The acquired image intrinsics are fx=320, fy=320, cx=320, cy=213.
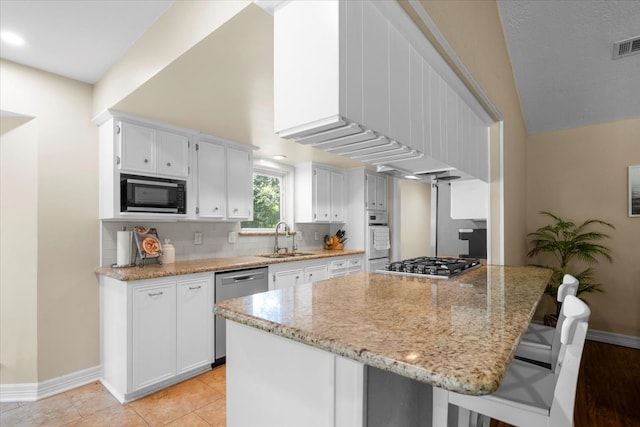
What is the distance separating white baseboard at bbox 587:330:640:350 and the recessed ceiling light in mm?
6086

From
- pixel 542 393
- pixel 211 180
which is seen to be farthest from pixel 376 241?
pixel 542 393

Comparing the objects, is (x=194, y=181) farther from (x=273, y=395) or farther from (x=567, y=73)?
(x=567, y=73)

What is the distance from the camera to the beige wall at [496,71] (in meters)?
1.99

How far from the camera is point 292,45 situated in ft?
4.27

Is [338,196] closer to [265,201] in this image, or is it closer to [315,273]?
[265,201]

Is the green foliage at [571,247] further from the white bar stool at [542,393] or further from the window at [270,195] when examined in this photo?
the window at [270,195]

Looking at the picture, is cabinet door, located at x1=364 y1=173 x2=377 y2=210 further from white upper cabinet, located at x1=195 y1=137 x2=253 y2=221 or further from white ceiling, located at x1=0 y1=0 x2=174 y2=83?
white ceiling, located at x1=0 y1=0 x2=174 y2=83

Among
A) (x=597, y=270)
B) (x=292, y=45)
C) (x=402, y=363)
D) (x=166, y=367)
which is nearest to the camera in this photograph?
(x=402, y=363)

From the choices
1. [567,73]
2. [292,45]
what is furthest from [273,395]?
[567,73]

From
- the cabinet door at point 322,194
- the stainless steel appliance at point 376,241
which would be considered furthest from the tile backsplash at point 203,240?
the stainless steel appliance at point 376,241

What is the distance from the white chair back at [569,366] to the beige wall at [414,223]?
5464 mm

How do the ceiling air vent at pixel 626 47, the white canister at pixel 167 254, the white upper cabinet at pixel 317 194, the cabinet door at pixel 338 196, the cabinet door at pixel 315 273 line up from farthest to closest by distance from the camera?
1. the cabinet door at pixel 338 196
2. the white upper cabinet at pixel 317 194
3. the cabinet door at pixel 315 273
4. the white canister at pixel 167 254
5. the ceiling air vent at pixel 626 47

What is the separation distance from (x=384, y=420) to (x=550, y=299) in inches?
165

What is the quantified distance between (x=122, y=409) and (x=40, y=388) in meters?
0.77
